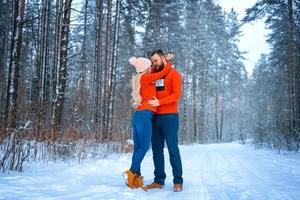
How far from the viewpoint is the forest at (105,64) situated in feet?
26.4

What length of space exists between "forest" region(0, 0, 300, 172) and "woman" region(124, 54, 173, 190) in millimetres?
1756

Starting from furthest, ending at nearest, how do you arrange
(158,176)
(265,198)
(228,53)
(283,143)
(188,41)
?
(228,53), (188,41), (283,143), (158,176), (265,198)

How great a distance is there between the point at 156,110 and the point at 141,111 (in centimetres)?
26

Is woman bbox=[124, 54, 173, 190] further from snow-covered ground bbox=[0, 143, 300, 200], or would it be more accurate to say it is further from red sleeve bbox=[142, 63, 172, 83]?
snow-covered ground bbox=[0, 143, 300, 200]

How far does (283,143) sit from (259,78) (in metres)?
44.1

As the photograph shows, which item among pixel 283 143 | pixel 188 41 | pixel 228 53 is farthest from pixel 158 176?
pixel 228 53

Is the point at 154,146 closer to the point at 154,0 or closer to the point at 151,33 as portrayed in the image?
the point at 154,0

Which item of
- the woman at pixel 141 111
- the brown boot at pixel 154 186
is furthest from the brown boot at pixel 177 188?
the woman at pixel 141 111

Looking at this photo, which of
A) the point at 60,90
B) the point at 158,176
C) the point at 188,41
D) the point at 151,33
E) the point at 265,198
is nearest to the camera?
the point at 265,198

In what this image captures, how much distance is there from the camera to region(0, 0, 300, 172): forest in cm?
805

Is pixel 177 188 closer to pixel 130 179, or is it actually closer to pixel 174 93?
pixel 130 179

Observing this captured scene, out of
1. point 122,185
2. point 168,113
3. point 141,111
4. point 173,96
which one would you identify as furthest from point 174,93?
point 122,185

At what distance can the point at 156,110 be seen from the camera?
4859 millimetres

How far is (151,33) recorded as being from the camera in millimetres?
23172
